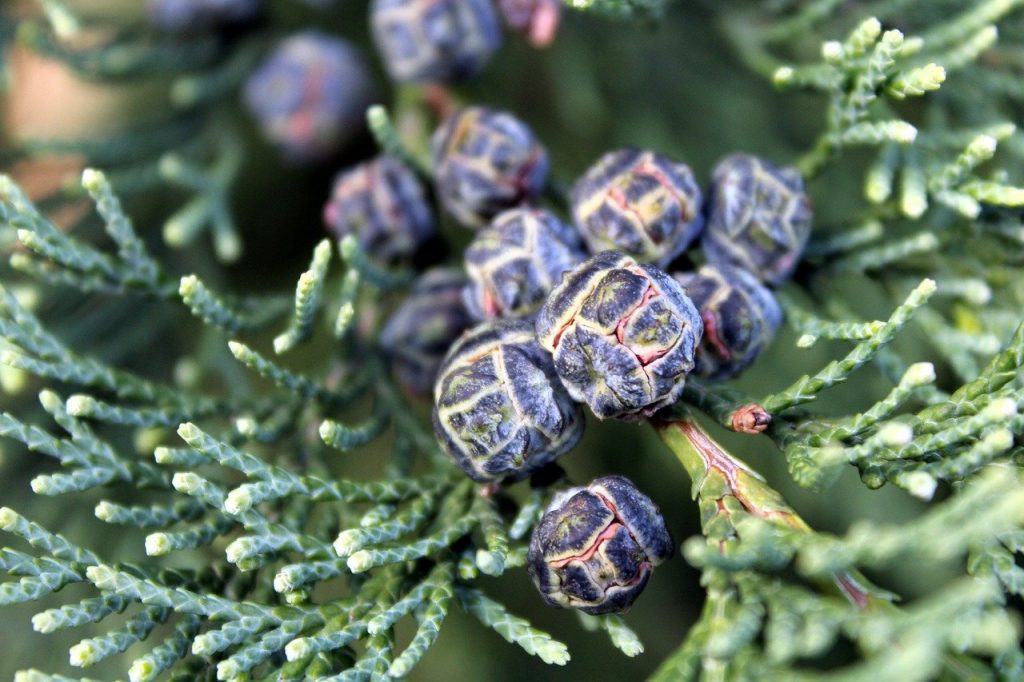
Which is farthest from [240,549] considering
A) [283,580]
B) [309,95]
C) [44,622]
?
[309,95]

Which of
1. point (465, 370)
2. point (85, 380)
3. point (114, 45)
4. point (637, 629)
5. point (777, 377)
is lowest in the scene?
point (637, 629)

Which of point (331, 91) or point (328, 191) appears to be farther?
point (328, 191)

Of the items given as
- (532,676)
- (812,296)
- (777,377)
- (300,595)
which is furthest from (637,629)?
(300,595)

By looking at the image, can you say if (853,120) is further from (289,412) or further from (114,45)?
(114,45)

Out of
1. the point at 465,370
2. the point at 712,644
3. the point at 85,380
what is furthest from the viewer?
the point at 85,380

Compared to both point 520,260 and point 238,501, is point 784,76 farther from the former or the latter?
point 238,501

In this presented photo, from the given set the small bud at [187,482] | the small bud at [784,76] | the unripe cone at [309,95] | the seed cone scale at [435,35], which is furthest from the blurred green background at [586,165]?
the small bud at [187,482]

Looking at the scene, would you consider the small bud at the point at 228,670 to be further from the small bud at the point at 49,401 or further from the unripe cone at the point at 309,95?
the unripe cone at the point at 309,95

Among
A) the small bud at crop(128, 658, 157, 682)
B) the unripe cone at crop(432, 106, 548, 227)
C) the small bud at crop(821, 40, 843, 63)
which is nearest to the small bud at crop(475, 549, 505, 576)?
the small bud at crop(128, 658, 157, 682)
